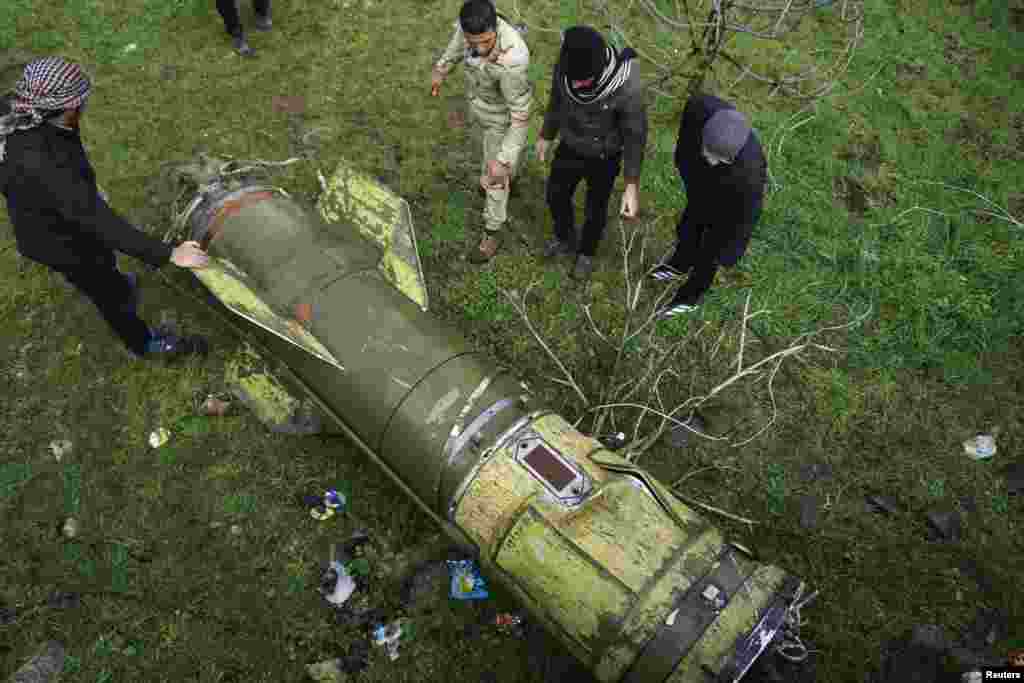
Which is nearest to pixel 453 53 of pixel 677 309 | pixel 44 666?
pixel 677 309

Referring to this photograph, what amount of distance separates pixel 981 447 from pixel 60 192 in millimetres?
5552

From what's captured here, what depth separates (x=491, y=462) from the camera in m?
2.82

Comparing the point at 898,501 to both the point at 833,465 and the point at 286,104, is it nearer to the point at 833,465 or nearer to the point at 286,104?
the point at 833,465

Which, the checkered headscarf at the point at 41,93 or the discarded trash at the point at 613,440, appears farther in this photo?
the discarded trash at the point at 613,440

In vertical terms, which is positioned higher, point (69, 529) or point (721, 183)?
point (721, 183)

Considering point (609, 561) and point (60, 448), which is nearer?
point (609, 561)

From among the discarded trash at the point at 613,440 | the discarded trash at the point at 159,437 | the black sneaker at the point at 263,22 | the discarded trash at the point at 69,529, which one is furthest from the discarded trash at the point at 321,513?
the black sneaker at the point at 263,22

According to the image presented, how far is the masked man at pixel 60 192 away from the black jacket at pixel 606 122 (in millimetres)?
→ 2183

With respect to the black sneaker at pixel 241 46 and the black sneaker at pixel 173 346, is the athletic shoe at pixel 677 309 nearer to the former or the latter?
the black sneaker at pixel 173 346

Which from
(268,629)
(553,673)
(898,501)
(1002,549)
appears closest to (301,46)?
(268,629)

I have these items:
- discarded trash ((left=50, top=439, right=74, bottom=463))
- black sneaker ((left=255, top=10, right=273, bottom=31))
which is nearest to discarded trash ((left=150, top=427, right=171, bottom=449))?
discarded trash ((left=50, top=439, right=74, bottom=463))

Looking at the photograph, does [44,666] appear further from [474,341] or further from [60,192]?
[474,341]

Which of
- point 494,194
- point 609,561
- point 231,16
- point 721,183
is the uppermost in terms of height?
point 721,183

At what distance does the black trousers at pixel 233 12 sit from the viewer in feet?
17.6
